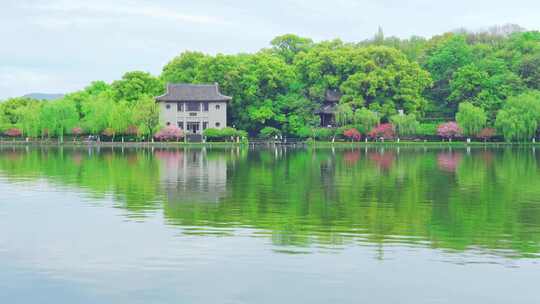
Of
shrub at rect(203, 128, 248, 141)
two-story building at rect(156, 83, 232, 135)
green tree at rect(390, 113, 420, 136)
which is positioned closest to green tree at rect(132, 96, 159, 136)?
two-story building at rect(156, 83, 232, 135)

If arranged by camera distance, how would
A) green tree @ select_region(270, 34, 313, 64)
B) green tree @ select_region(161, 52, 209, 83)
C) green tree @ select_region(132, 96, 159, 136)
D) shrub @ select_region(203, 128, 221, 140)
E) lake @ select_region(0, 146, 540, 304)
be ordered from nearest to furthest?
1. lake @ select_region(0, 146, 540, 304)
2. green tree @ select_region(132, 96, 159, 136)
3. shrub @ select_region(203, 128, 221, 140)
4. green tree @ select_region(161, 52, 209, 83)
5. green tree @ select_region(270, 34, 313, 64)

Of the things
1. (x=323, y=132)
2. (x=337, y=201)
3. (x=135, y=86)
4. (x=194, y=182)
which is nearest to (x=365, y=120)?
(x=323, y=132)

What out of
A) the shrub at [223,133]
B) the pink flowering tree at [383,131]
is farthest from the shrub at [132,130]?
the pink flowering tree at [383,131]

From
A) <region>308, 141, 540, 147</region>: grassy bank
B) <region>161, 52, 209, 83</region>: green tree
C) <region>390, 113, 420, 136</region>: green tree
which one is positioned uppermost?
<region>161, 52, 209, 83</region>: green tree

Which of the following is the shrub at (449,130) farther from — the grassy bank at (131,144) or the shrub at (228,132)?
the shrub at (228,132)

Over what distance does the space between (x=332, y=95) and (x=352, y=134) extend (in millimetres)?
6519

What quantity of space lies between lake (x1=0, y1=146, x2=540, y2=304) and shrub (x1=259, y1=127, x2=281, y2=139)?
4700 cm

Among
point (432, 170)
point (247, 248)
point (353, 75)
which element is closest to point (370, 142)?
point (353, 75)

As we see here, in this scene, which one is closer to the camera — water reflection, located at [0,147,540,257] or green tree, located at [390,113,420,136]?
water reflection, located at [0,147,540,257]

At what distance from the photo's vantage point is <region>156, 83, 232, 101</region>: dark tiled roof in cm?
7512

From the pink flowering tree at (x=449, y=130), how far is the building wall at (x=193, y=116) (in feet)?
73.9

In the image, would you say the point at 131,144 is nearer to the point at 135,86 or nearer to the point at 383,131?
the point at 135,86

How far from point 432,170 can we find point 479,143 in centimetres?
3976

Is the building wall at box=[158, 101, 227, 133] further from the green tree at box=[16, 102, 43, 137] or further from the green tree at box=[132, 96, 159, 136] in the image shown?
the green tree at box=[16, 102, 43, 137]
